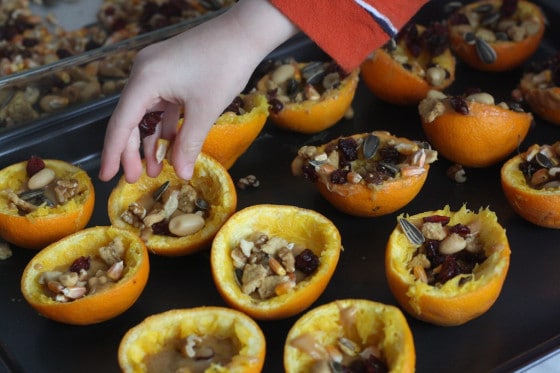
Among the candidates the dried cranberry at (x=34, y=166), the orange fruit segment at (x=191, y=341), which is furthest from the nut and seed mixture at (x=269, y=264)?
the dried cranberry at (x=34, y=166)

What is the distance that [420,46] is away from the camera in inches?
78.2

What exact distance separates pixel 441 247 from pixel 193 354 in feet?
1.64

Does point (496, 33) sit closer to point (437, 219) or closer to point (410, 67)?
point (410, 67)

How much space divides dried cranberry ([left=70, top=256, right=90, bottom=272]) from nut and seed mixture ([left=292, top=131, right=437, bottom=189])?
1.59 feet

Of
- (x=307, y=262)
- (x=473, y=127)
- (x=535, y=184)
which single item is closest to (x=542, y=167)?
(x=535, y=184)

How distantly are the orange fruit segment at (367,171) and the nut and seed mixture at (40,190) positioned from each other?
49 cm

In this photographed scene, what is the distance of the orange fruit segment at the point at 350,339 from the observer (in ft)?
4.17

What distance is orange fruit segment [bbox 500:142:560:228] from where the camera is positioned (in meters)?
1.55

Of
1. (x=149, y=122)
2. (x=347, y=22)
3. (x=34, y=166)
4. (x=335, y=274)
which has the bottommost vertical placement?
(x=335, y=274)

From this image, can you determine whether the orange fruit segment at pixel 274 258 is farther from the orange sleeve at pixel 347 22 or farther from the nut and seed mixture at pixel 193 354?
the orange sleeve at pixel 347 22

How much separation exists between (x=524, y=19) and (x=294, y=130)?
28.0 inches

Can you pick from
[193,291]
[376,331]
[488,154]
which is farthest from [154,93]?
[488,154]

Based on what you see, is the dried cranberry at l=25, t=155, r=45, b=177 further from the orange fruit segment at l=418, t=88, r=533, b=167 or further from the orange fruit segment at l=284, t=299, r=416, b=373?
the orange fruit segment at l=418, t=88, r=533, b=167

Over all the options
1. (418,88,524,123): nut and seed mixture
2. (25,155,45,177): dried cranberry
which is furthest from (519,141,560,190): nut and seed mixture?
(25,155,45,177): dried cranberry
